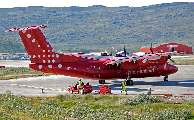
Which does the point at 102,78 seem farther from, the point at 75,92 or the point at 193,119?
the point at 193,119

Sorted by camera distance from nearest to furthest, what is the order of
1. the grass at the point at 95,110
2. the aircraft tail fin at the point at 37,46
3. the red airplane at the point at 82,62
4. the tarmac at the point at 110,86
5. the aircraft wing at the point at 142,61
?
the grass at the point at 95,110 → the tarmac at the point at 110,86 → the aircraft tail fin at the point at 37,46 → the red airplane at the point at 82,62 → the aircraft wing at the point at 142,61

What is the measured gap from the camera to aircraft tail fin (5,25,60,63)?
44656 mm

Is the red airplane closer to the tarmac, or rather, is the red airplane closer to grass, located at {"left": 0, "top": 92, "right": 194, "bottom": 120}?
the tarmac

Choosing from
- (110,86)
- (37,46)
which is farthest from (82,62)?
(37,46)

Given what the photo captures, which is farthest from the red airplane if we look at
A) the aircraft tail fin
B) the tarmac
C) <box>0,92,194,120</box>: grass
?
<box>0,92,194,120</box>: grass

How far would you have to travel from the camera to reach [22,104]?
3014 cm

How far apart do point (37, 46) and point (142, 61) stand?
1516 cm

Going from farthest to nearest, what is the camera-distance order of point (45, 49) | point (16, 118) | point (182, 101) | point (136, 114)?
point (45, 49)
point (182, 101)
point (136, 114)
point (16, 118)

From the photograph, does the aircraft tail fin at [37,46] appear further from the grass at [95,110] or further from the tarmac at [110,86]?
the grass at [95,110]

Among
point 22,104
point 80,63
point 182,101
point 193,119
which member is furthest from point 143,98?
point 80,63

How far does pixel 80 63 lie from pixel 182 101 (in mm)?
19018

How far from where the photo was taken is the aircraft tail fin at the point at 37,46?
147 feet

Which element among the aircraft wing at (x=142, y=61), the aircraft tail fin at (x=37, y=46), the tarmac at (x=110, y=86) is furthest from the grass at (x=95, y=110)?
the aircraft wing at (x=142, y=61)

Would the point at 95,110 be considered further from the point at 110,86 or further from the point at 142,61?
the point at 110,86
